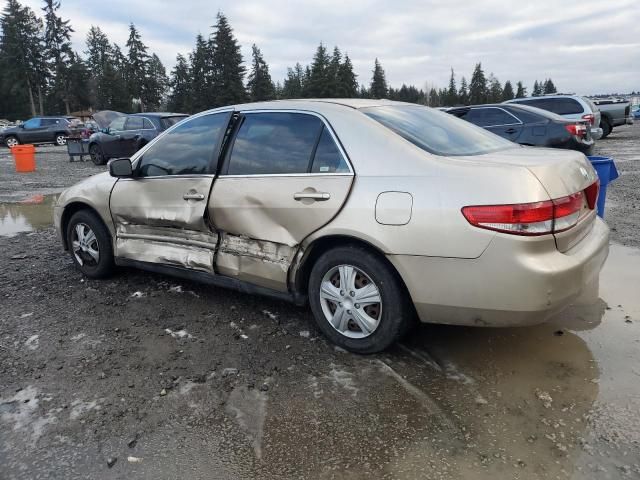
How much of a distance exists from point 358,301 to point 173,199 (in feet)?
5.95

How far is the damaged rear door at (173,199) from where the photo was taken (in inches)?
156

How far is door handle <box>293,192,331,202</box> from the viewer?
10.6ft

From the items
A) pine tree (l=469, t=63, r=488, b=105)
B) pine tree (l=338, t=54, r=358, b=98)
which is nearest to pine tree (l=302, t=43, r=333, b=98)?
pine tree (l=338, t=54, r=358, b=98)

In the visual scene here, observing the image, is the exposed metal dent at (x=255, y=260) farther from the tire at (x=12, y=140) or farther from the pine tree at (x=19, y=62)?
the pine tree at (x=19, y=62)

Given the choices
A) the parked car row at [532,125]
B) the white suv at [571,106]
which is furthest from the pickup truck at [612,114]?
the parked car row at [532,125]

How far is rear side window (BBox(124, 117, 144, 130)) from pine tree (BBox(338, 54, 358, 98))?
55.6 meters

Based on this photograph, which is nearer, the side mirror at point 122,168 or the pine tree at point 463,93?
the side mirror at point 122,168

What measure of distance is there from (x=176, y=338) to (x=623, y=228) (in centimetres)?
548

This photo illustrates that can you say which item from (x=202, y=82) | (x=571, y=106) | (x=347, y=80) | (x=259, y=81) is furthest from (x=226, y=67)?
(x=571, y=106)

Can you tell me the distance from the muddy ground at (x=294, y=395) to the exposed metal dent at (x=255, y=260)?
0.40 meters

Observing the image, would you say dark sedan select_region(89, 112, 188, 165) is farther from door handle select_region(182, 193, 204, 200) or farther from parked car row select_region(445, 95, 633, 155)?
door handle select_region(182, 193, 204, 200)

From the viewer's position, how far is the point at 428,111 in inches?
158

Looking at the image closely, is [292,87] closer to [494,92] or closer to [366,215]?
[494,92]

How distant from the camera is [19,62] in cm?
6594
